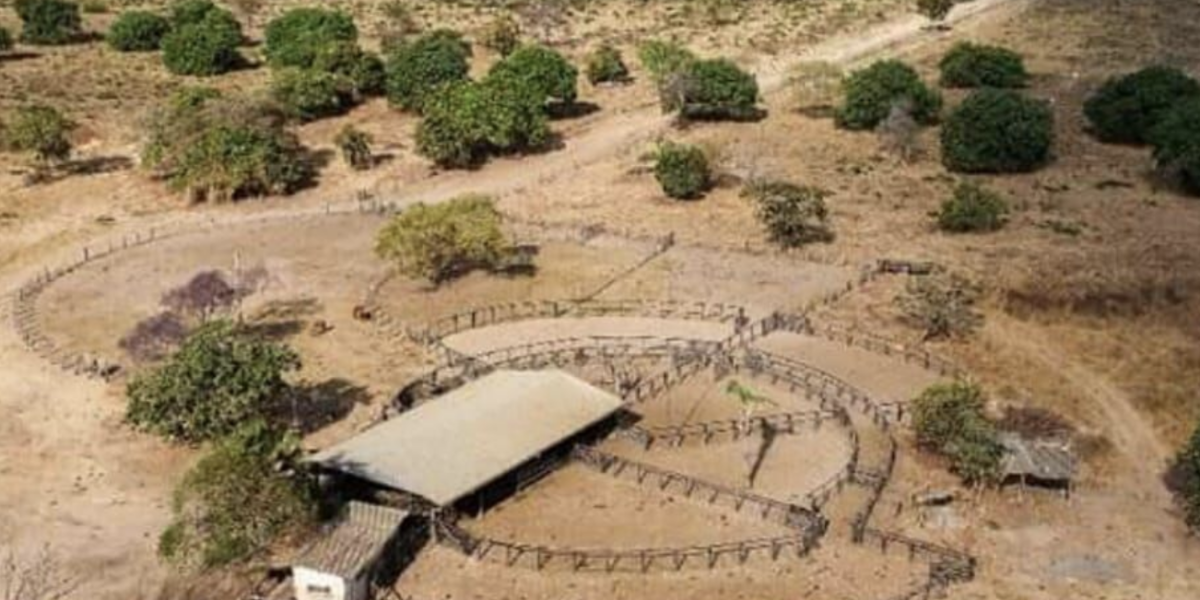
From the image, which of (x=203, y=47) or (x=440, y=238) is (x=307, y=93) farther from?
(x=440, y=238)

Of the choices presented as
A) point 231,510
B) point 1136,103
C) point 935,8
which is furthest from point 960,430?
point 935,8

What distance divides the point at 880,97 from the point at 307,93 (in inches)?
1441

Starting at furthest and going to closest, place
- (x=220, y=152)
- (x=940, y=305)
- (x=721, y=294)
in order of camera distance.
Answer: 1. (x=220, y=152)
2. (x=721, y=294)
3. (x=940, y=305)

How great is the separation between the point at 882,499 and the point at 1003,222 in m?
31.3

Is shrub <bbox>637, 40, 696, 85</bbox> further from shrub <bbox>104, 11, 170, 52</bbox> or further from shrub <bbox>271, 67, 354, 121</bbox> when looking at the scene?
shrub <bbox>104, 11, 170, 52</bbox>

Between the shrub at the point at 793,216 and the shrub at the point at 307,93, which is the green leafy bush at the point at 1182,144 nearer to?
the shrub at the point at 793,216

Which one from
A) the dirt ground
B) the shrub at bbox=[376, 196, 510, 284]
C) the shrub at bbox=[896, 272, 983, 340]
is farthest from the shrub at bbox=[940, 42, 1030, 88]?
the shrub at bbox=[376, 196, 510, 284]

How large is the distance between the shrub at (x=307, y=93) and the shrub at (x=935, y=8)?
52026mm

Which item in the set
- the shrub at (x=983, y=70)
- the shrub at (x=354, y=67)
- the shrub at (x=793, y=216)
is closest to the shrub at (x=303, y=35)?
the shrub at (x=354, y=67)

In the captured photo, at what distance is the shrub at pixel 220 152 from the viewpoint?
3270 inches

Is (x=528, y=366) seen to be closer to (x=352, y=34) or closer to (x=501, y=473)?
(x=501, y=473)

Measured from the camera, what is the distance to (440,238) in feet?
227

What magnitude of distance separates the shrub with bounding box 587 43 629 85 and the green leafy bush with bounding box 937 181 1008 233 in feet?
121

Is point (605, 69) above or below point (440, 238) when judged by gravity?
above
